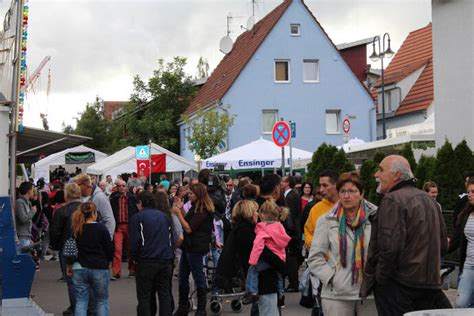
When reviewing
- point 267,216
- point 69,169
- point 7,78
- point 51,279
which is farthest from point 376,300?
point 69,169

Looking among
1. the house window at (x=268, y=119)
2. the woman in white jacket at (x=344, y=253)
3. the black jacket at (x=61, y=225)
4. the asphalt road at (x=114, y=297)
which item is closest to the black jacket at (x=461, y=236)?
the woman in white jacket at (x=344, y=253)

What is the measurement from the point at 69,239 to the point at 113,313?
293 centimetres

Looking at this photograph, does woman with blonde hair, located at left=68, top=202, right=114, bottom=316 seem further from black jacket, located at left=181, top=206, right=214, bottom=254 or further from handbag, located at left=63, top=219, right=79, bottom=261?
black jacket, located at left=181, top=206, right=214, bottom=254

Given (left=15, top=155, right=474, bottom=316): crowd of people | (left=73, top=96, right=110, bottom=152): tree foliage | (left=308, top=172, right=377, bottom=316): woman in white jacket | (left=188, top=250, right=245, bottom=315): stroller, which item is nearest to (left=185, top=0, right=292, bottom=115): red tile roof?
(left=73, top=96, right=110, bottom=152): tree foliage

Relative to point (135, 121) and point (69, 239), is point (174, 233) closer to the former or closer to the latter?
point (69, 239)

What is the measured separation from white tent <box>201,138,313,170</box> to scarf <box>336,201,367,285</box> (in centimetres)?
1951

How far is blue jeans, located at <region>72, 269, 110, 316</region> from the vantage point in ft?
32.7

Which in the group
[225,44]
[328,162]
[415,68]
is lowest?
[328,162]

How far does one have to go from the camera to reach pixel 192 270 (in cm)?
1167

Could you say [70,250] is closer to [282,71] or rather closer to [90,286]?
[90,286]

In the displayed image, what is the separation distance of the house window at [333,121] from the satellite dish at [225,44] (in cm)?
851

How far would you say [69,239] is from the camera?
10.1 meters

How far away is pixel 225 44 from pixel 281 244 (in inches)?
1712

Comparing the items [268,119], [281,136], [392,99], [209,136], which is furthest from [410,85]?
[281,136]
